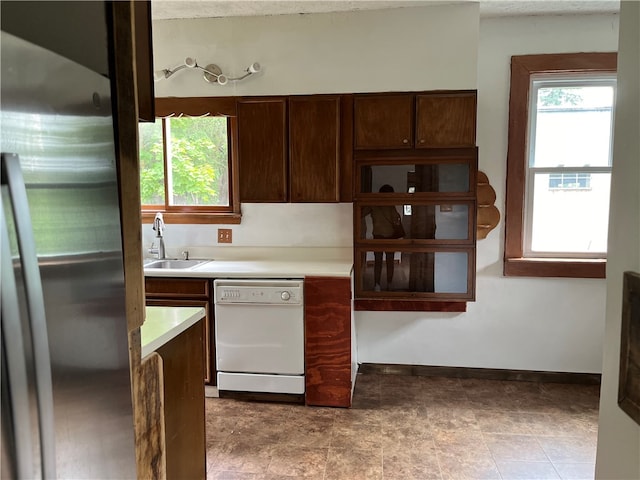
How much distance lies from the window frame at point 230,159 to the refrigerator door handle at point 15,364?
2.49 metres

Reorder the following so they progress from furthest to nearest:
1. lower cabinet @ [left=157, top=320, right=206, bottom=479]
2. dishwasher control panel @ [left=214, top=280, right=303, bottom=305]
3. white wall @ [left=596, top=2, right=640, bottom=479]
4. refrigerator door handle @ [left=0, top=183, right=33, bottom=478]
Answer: dishwasher control panel @ [left=214, top=280, right=303, bottom=305] < lower cabinet @ [left=157, top=320, right=206, bottom=479] < white wall @ [left=596, top=2, right=640, bottom=479] < refrigerator door handle @ [left=0, top=183, right=33, bottom=478]

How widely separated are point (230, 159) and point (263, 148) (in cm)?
41

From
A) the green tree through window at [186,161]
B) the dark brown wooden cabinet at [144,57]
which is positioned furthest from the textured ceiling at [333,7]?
the dark brown wooden cabinet at [144,57]

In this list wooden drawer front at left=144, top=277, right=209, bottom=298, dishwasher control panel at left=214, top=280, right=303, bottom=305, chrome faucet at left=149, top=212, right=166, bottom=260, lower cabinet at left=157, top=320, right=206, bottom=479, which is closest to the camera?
lower cabinet at left=157, top=320, right=206, bottom=479

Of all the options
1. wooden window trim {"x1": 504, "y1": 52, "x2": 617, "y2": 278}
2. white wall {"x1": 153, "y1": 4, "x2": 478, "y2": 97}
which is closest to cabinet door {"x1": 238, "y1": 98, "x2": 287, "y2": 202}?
white wall {"x1": 153, "y1": 4, "x2": 478, "y2": 97}

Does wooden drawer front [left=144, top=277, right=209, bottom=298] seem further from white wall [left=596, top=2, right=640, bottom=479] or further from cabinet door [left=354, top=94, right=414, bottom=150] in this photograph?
white wall [left=596, top=2, right=640, bottom=479]

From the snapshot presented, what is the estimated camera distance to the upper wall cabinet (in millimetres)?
2716

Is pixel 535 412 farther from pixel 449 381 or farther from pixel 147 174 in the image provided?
pixel 147 174

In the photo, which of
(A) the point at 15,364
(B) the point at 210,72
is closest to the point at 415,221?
(B) the point at 210,72

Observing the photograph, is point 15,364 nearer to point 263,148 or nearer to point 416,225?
point 263,148

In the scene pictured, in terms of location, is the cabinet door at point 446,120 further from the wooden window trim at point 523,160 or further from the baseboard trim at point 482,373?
the baseboard trim at point 482,373

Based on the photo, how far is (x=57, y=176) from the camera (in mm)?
753

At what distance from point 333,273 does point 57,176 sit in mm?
2006

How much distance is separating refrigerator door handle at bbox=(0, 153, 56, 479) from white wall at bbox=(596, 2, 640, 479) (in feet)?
3.79
